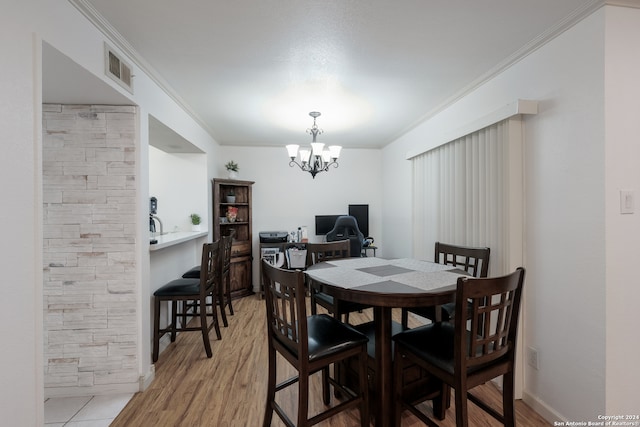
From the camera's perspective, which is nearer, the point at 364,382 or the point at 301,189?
the point at 364,382

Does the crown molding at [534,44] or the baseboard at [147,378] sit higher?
the crown molding at [534,44]

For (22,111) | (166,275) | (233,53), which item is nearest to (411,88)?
(233,53)

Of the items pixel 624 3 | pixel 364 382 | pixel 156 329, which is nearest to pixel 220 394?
pixel 156 329

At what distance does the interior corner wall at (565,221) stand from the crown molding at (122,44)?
2722 mm

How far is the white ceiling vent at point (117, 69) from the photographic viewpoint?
1754 millimetres

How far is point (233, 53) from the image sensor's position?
2031 millimetres

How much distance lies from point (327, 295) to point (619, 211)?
1716mm

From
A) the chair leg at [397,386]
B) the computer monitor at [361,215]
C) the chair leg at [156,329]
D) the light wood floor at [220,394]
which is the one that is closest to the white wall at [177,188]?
the chair leg at [156,329]

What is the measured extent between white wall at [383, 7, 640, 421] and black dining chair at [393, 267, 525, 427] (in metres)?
0.54

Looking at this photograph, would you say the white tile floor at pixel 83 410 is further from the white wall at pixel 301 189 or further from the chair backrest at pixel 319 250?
the white wall at pixel 301 189

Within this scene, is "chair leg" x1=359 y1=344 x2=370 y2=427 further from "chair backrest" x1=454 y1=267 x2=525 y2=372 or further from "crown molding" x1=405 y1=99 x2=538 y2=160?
"crown molding" x1=405 y1=99 x2=538 y2=160

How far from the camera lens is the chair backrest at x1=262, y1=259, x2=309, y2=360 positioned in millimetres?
1364

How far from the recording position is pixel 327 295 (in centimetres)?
199

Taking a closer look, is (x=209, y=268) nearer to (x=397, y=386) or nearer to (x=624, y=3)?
(x=397, y=386)
